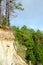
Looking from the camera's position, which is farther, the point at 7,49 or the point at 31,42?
the point at 31,42

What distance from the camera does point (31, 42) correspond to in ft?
105

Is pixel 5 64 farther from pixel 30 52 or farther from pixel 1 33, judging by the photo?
pixel 30 52

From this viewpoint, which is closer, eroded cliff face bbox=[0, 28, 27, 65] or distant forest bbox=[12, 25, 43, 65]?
eroded cliff face bbox=[0, 28, 27, 65]

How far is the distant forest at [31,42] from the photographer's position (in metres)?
30.8

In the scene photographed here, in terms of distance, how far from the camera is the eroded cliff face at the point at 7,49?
23.8m

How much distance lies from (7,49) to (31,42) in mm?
7766

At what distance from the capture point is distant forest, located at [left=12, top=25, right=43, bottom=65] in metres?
30.8

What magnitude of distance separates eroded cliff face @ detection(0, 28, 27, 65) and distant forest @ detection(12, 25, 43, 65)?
15.0 feet

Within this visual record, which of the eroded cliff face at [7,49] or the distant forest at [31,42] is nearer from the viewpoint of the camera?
the eroded cliff face at [7,49]

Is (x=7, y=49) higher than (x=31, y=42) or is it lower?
lower

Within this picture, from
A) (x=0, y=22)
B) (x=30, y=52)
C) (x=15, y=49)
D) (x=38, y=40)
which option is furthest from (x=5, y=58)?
(x=38, y=40)

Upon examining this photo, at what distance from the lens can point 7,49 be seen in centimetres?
2453

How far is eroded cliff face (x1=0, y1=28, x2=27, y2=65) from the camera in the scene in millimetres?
23812

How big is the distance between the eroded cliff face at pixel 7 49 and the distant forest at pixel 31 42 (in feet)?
15.0
